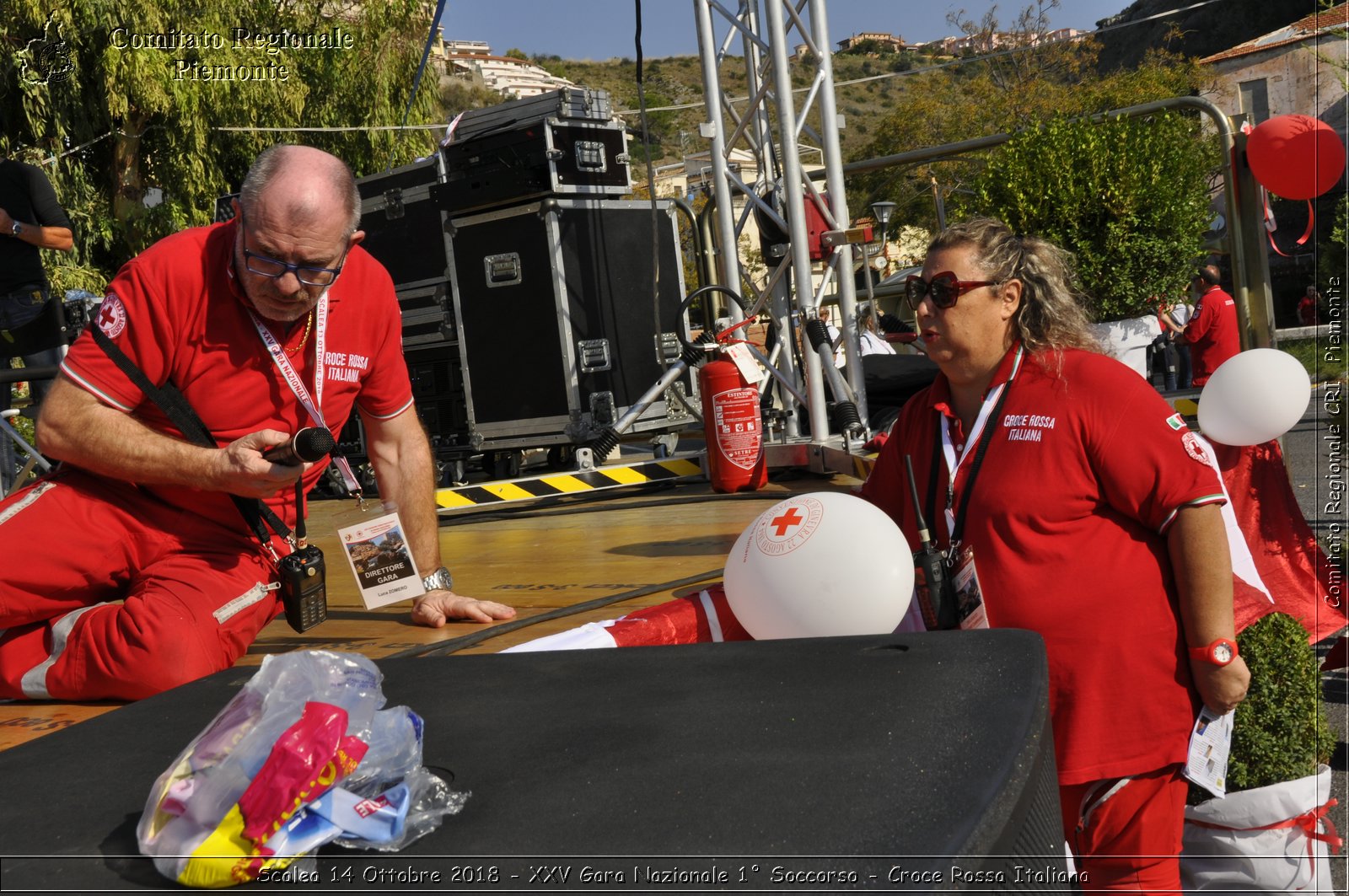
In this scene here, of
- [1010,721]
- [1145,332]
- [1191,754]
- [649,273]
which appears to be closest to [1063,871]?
[1010,721]

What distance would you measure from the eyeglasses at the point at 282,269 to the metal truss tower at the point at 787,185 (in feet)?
10.8

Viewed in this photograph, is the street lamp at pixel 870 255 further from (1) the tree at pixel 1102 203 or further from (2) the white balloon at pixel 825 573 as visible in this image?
(2) the white balloon at pixel 825 573

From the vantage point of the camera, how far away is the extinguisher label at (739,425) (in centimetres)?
580

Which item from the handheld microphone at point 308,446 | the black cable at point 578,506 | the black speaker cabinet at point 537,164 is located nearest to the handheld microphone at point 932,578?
the handheld microphone at point 308,446

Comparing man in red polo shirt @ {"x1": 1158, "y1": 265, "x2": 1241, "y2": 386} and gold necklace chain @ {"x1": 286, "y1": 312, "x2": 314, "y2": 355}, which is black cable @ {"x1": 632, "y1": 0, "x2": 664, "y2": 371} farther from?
man in red polo shirt @ {"x1": 1158, "y1": 265, "x2": 1241, "y2": 386}

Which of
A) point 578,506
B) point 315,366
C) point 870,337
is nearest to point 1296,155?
point 315,366

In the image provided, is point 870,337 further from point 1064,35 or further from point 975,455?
point 1064,35

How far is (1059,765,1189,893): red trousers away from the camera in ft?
6.91

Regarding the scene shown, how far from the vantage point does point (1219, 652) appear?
82.5 inches

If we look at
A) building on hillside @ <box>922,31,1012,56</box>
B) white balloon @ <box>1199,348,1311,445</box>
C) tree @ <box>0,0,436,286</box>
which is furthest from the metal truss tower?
building on hillside @ <box>922,31,1012,56</box>

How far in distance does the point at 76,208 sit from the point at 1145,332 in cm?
1484

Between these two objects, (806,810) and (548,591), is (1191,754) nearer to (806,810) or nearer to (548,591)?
(806,810)

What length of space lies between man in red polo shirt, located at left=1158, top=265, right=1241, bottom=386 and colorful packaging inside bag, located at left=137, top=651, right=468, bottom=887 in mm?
9354

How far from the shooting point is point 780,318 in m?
6.48
